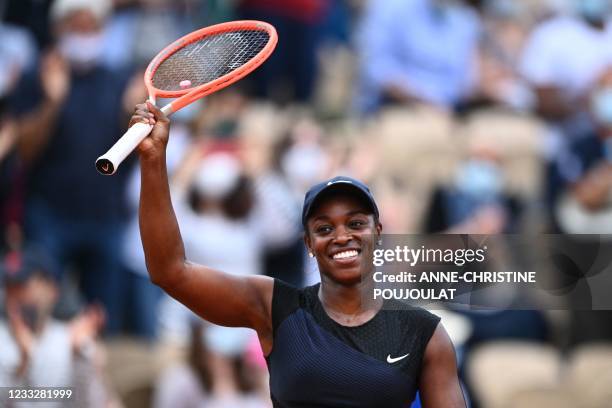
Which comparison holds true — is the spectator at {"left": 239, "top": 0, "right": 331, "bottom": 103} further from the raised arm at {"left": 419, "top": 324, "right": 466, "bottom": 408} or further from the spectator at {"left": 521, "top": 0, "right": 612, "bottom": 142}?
the raised arm at {"left": 419, "top": 324, "right": 466, "bottom": 408}

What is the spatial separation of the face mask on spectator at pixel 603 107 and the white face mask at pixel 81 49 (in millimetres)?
3343

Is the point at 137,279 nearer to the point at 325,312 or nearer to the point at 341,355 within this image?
the point at 325,312

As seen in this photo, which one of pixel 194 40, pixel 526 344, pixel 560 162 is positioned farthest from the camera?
pixel 560 162

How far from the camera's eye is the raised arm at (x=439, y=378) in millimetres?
3072

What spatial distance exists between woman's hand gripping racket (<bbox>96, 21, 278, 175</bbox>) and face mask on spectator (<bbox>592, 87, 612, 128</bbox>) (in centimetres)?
414

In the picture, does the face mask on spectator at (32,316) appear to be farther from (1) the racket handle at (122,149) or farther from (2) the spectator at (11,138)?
(1) the racket handle at (122,149)

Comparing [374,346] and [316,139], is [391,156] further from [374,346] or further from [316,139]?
[374,346]

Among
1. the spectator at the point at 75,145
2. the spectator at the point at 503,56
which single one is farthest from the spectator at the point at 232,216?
the spectator at the point at 503,56

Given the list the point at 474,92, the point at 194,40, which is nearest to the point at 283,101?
the point at 474,92

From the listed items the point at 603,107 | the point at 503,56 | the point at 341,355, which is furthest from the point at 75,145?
the point at 341,355

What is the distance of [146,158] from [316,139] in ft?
14.6

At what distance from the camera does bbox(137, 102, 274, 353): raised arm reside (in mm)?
3018

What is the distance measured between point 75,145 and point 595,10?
3.67 metres

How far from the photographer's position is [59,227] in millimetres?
7328
